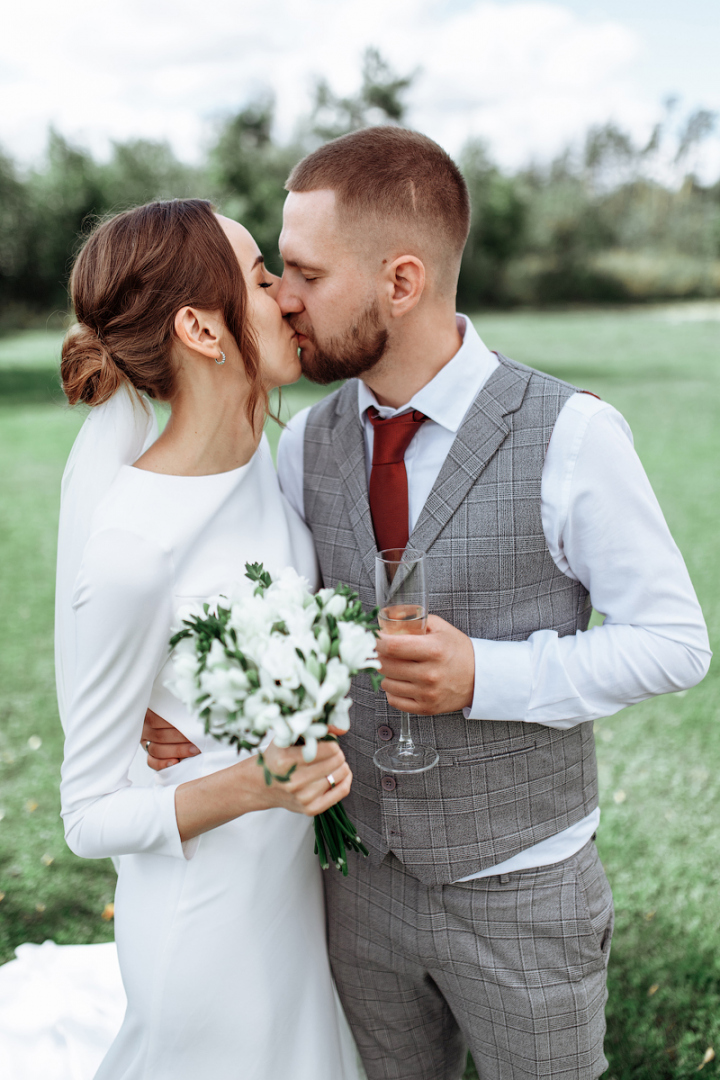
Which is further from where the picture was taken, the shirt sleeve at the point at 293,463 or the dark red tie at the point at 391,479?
the shirt sleeve at the point at 293,463

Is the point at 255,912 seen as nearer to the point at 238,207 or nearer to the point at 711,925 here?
the point at 711,925

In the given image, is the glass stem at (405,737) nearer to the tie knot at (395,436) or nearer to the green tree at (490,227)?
the tie knot at (395,436)

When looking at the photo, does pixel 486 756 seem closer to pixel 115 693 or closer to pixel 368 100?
pixel 115 693

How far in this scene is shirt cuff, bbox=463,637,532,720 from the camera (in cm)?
209

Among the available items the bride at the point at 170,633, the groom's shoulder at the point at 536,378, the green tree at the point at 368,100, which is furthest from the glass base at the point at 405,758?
the green tree at the point at 368,100

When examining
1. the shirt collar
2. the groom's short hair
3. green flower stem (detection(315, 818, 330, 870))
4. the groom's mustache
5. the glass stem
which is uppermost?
the groom's short hair

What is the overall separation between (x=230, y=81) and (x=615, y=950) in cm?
4293

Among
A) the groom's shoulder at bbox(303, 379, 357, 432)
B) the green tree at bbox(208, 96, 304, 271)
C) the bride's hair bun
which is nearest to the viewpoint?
the bride's hair bun

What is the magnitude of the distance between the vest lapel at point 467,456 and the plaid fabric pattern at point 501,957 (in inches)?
38.8

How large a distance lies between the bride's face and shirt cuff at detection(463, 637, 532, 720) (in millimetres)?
1010

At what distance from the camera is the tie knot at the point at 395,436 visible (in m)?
2.41

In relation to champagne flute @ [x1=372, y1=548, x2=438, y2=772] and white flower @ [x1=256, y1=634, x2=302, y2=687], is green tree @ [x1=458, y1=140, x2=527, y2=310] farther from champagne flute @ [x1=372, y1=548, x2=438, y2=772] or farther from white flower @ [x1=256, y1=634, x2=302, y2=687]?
white flower @ [x1=256, y1=634, x2=302, y2=687]

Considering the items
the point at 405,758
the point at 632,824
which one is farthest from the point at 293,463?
the point at 632,824

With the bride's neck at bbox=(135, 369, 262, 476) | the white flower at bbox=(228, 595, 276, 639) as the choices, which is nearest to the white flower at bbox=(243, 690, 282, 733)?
the white flower at bbox=(228, 595, 276, 639)
